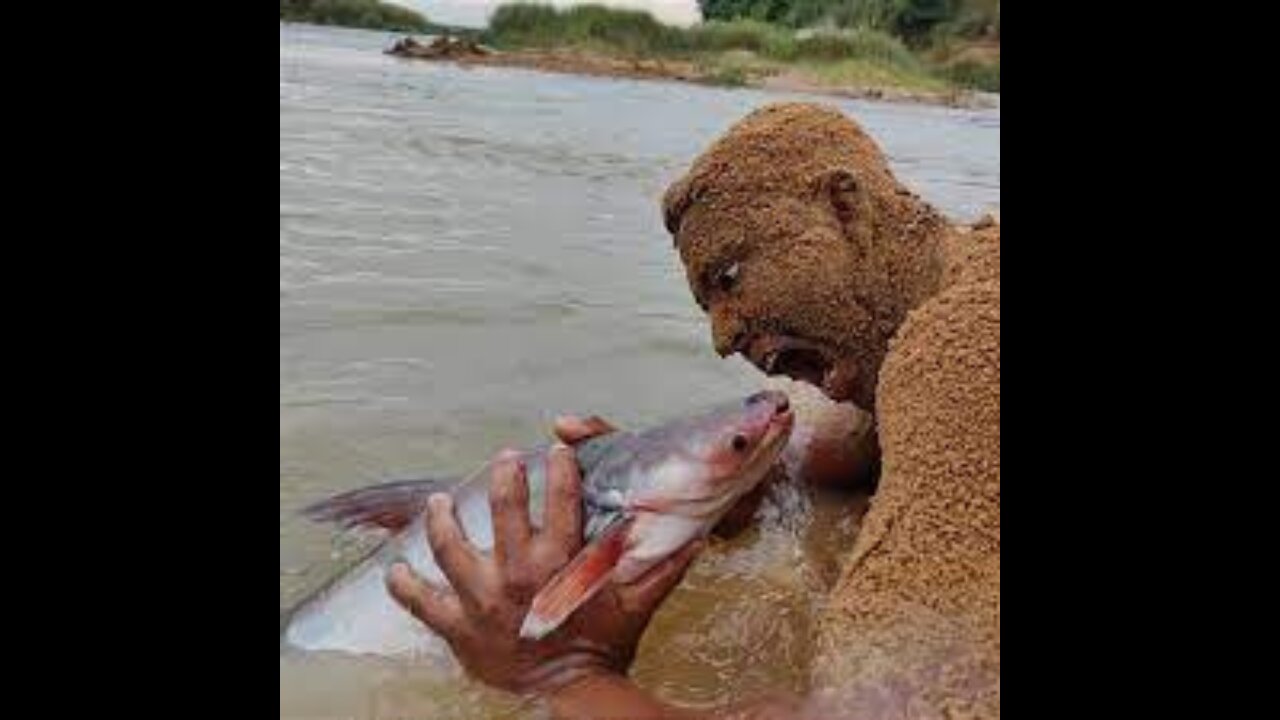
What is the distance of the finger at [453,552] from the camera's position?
2.22 meters

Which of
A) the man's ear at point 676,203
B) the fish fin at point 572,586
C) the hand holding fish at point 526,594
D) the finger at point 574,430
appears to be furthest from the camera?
the man's ear at point 676,203

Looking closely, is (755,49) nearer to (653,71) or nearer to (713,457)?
(653,71)

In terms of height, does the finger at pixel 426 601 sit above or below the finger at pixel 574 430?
below

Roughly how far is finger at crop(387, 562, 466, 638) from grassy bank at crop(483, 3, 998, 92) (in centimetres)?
3597

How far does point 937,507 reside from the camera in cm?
221

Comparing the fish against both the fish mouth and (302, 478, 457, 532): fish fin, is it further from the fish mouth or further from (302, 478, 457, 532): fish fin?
the fish mouth

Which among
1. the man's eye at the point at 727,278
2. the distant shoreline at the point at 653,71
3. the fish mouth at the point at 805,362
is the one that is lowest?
the fish mouth at the point at 805,362

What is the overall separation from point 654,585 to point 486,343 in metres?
3.33

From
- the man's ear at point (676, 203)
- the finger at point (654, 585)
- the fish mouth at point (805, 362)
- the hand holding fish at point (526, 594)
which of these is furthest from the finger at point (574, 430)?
the man's ear at point (676, 203)

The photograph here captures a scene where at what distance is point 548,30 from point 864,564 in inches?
1781

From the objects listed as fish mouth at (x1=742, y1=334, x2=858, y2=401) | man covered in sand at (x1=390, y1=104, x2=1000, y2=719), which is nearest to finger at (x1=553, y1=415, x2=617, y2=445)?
man covered in sand at (x1=390, y1=104, x2=1000, y2=719)

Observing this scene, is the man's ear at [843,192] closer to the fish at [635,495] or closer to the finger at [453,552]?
the fish at [635,495]

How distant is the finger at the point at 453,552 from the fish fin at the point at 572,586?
0.12 meters

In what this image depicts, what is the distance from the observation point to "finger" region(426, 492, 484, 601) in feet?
7.29
